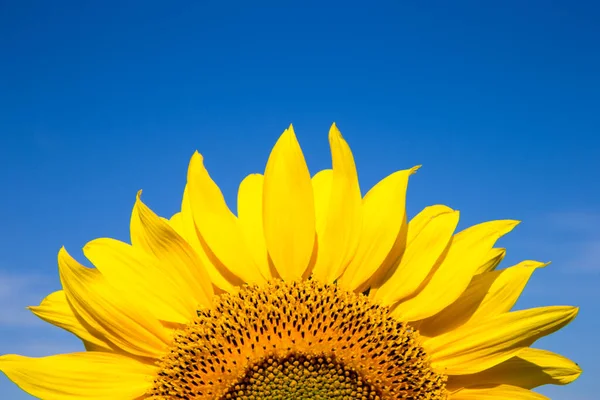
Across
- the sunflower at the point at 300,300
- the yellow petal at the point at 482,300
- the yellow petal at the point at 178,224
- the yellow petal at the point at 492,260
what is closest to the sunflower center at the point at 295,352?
the sunflower at the point at 300,300

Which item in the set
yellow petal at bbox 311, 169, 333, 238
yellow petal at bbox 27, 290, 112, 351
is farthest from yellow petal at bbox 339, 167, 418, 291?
yellow petal at bbox 27, 290, 112, 351

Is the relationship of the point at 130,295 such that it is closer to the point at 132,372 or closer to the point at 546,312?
the point at 132,372

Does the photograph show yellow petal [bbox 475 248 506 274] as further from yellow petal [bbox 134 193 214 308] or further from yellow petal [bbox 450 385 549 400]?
yellow petal [bbox 134 193 214 308]

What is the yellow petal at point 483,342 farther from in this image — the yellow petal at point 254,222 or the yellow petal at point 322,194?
the yellow petal at point 254,222

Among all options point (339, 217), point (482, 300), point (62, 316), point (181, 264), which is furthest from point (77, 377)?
point (482, 300)

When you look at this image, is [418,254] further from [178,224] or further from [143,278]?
[143,278]
